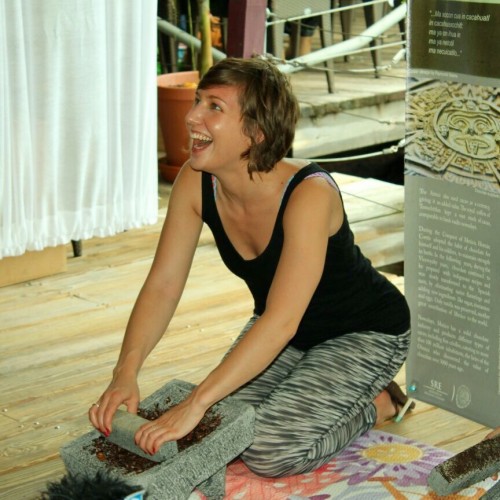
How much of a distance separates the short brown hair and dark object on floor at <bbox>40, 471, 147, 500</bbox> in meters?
0.87

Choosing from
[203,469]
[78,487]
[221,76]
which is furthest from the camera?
[221,76]

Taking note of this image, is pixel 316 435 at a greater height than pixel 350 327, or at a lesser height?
lesser

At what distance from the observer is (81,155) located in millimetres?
3617

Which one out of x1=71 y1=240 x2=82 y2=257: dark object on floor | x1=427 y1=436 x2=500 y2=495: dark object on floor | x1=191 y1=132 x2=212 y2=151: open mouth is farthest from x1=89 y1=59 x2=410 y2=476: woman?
x1=71 y1=240 x2=82 y2=257: dark object on floor

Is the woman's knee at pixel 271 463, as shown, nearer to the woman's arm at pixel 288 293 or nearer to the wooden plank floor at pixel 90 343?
the woman's arm at pixel 288 293

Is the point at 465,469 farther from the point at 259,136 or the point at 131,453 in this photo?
the point at 259,136

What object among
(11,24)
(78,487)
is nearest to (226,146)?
(78,487)

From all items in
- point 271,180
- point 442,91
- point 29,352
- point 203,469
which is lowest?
point 29,352

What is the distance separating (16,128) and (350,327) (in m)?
1.54

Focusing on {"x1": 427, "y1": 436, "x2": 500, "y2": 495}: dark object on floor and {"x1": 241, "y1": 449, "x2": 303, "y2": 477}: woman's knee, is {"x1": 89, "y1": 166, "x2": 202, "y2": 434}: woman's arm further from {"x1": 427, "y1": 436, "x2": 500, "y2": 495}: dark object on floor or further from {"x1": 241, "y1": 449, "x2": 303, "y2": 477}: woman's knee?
{"x1": 427, "y1": 436, "x2": 500, "y2": 495}: dark object on floor

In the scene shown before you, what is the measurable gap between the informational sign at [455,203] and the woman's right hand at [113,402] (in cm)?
77

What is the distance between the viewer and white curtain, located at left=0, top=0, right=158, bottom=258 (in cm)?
341

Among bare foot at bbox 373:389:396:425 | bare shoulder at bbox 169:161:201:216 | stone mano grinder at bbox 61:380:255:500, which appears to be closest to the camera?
stone mano grinder at bbox 61:380:255:500

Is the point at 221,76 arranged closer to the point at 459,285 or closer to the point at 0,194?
the point at 459,285
